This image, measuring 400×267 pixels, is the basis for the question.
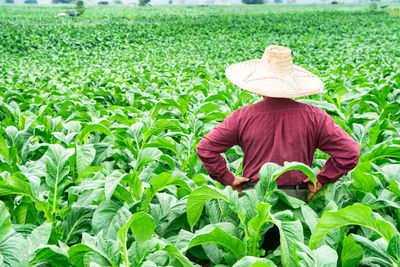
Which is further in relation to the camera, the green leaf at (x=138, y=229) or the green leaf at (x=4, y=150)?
the green leaf at (x=4, y=150)

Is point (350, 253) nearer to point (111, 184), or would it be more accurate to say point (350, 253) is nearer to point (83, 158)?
point (111, 184)

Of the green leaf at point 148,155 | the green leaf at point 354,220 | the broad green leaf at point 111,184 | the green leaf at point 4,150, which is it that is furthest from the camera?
the green leaf at point 4,150

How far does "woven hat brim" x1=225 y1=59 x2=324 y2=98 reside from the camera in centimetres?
231

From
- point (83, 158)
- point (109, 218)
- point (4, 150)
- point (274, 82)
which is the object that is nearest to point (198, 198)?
point (109, 218)

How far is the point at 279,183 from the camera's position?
243cm

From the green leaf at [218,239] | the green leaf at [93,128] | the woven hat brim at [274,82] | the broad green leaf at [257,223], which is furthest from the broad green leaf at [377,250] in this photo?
the green leaf at [93,128]

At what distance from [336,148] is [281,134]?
339mm

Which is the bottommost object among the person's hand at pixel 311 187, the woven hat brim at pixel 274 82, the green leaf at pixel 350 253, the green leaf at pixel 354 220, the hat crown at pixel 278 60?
the green leaf at pixel 350 253

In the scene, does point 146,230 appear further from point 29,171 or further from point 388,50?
point 388,50

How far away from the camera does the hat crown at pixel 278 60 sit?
2393mm

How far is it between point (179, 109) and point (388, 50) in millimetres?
14976

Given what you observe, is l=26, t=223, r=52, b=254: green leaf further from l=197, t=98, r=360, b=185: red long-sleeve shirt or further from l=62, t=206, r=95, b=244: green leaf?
l=197, t=98, r=360, b=185: red long-sleeve shirt

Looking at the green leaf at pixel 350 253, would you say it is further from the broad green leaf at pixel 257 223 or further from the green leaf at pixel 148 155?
the green leaf at pixel 148 155

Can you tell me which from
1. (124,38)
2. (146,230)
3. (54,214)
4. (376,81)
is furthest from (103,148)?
(124,38)
